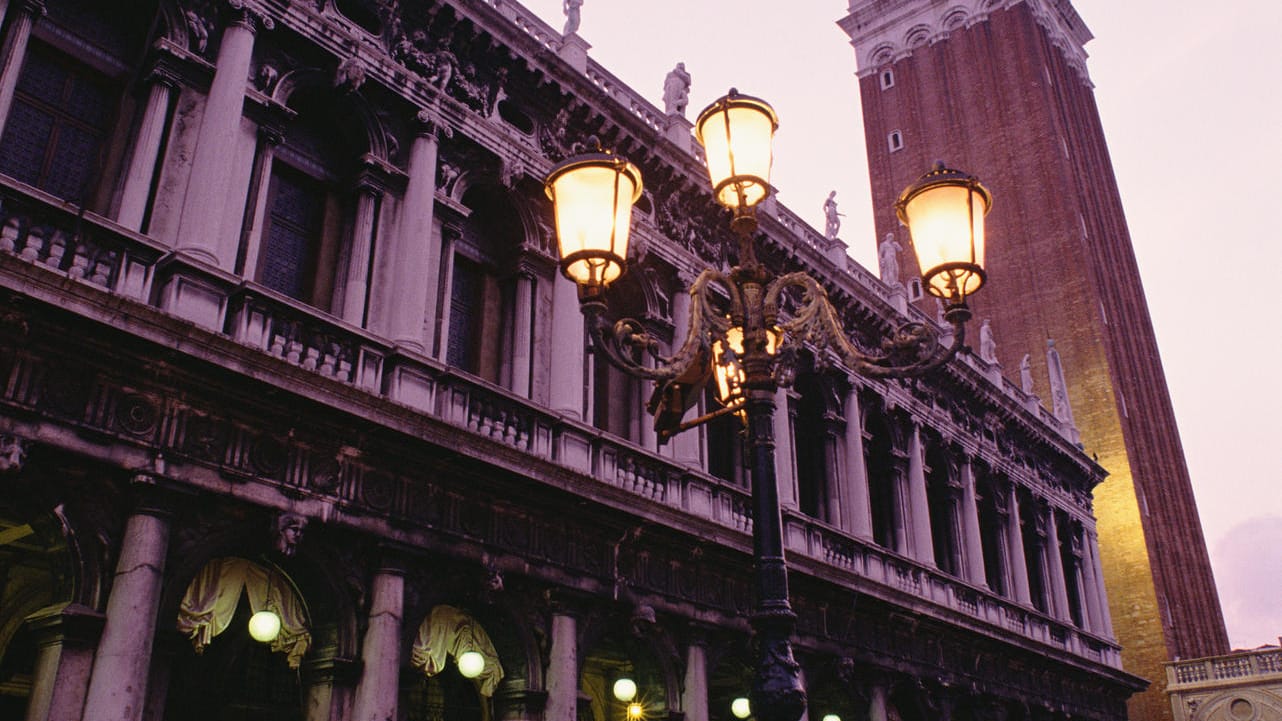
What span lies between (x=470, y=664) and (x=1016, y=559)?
1643 centimetres

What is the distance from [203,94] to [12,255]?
11.5 feet

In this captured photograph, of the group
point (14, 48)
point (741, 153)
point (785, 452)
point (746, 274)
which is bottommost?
point (746, 274)

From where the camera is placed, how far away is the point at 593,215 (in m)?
7.11

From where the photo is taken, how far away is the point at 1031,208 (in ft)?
129

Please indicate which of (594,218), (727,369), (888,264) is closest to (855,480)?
(888,264)

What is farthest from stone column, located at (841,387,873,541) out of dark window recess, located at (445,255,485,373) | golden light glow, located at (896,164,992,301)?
golden light glow, located at (896,164,992,301)

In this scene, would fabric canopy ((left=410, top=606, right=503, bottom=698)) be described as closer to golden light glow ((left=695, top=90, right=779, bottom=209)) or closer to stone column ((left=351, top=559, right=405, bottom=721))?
stone column ((left=351, top=559, right=405, bottom=721))

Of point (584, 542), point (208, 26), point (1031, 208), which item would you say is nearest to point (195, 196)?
point (208, 26)

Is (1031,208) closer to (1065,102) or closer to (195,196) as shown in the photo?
(1065,102)

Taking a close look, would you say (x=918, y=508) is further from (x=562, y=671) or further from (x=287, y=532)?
(x=287, y=532)

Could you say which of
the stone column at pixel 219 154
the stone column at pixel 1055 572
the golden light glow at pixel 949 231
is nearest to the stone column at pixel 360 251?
the stone column at pixel 219 154

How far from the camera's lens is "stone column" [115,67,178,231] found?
10.3 meters

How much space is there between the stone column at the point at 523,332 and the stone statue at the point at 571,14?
155 inches

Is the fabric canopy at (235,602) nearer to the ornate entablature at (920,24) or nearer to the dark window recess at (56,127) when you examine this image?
the dark window recess at (56,127)
